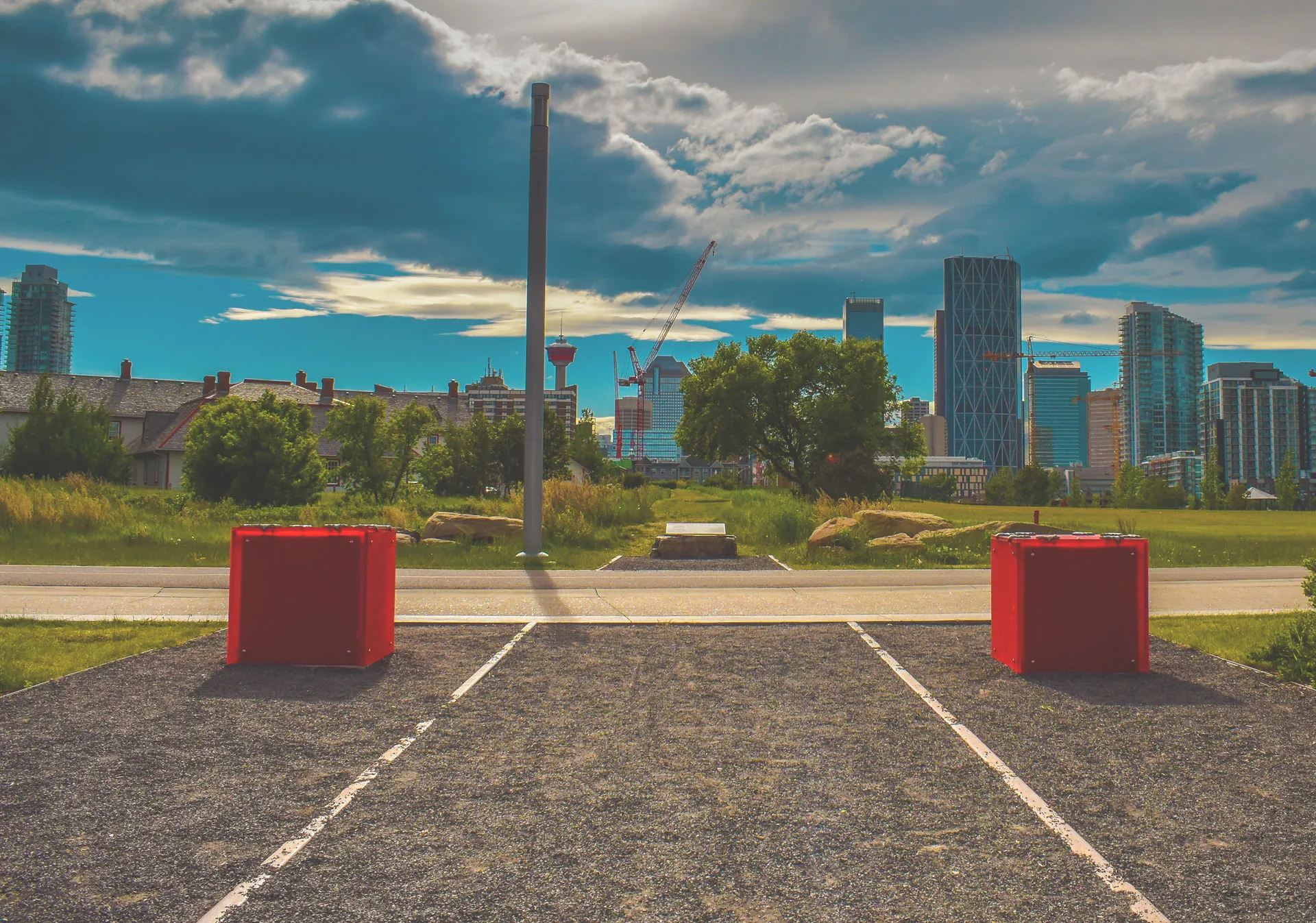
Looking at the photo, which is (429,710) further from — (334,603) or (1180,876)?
(1180,876)

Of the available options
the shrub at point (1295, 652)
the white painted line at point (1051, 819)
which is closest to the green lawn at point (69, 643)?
the white painted line at point (1051, 819)

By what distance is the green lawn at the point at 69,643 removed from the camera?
7.39m

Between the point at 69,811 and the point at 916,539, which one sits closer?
the point at 69,811

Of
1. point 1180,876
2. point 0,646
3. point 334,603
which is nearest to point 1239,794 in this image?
point 1180,876

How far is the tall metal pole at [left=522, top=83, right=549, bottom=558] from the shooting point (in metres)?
17.9

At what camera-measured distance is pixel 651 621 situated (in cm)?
1022

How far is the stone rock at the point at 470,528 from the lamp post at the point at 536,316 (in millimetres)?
3283

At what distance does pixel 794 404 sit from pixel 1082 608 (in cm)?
4593

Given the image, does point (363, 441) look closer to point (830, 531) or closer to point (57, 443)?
point (57, 443)

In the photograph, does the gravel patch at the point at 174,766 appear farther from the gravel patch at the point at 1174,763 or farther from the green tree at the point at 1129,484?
the green tree at the point at 1129,484

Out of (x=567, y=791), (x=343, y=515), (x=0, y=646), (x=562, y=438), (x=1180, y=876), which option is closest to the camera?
(x=1180, y=876)

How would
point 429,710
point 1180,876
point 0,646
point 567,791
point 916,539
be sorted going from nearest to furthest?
point 1180,876 < point 567,791 < point 429,710 < point 0,646 < point 916,539

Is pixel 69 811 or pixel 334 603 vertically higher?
pixel 334 603

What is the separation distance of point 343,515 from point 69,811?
23.3 metres
